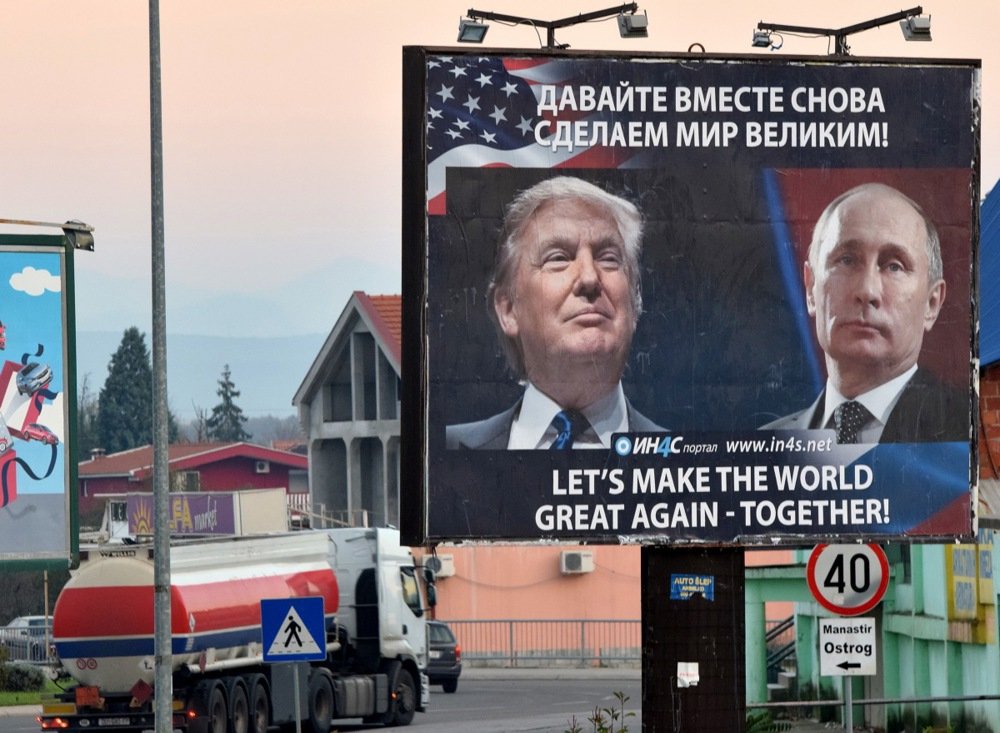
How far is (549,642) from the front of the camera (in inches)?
2192

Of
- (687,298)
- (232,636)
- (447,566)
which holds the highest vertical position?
(687,298)

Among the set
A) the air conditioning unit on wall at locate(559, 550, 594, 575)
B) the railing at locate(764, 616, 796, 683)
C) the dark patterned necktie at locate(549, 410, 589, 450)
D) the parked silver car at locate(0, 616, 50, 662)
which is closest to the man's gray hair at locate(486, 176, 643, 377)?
the dark patterned necktie at locate(549, 410, 589, 450)

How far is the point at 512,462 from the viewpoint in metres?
16.5

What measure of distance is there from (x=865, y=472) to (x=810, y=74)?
337cm

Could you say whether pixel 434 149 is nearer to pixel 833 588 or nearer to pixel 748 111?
pixel 748 111

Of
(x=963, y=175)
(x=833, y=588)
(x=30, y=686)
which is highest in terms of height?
(x=963, y=175)

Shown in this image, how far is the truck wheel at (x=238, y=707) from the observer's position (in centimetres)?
3033

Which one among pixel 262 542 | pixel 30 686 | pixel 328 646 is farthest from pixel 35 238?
pixel 30 686

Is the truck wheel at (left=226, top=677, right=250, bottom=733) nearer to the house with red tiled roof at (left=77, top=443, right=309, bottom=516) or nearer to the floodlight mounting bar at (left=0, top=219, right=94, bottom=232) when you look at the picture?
the floodlight mounting bar at (left=0, top=219, right=94, bottom=232)

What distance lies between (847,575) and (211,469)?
103 m

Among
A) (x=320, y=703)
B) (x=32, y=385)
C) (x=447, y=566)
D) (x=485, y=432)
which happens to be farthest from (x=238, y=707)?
(x=447, y=566)

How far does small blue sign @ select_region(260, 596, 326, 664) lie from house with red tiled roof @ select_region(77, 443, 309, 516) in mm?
88128

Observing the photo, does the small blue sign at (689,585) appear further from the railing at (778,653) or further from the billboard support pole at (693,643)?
the railing at (778,653)

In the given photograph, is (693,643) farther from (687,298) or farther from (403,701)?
(403,701)
